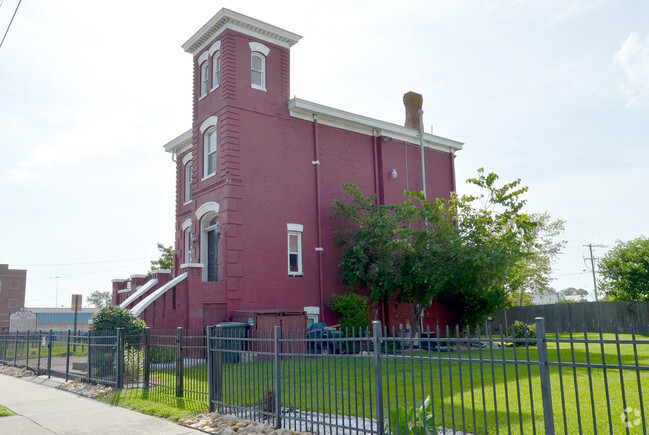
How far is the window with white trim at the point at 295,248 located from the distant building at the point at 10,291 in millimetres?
41451

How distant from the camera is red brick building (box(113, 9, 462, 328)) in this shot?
1955 centimetres

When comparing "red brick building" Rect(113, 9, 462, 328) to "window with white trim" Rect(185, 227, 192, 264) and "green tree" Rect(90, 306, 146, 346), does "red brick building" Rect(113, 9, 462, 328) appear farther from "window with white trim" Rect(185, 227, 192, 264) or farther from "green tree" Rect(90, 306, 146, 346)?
"green tree" Rect(90, 306, 146, 346)

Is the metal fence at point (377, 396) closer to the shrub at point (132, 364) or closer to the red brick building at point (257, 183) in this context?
the shrub at point (132, 364)

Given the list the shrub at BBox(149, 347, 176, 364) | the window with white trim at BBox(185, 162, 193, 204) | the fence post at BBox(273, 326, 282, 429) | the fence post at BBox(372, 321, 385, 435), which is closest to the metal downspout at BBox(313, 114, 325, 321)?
the window with white trim at BBox(185, 162, 193, 204)

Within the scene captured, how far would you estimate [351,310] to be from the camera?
68.2 ft

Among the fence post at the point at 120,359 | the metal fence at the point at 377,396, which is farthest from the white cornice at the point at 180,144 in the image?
the metal fence at the point at 377,396

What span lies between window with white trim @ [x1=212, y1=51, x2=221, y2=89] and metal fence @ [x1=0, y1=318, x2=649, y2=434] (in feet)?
35.1

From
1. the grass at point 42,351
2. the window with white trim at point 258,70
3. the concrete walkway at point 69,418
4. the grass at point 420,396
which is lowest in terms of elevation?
the concrete walkway at point 69,418

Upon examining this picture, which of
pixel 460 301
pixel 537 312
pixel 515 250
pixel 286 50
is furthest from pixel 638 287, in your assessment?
pixel 286 50

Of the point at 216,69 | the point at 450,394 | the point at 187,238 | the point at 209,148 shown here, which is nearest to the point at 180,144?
the point at 187,238

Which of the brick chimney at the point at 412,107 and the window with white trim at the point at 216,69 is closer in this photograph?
the window with white trim at the point at 216,69

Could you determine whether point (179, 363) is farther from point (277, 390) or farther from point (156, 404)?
point (277, 390)

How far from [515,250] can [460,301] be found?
5.62 m

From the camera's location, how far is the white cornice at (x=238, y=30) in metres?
21.1
